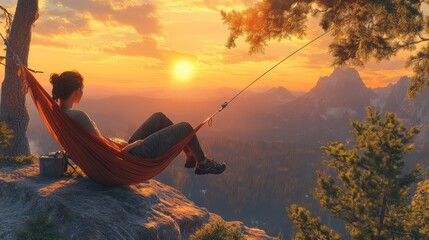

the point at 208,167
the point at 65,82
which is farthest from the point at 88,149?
the point at 208,167

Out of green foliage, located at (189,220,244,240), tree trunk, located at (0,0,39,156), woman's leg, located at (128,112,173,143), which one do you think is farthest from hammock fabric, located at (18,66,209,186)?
tree trunk, located at (0,0,39,156)

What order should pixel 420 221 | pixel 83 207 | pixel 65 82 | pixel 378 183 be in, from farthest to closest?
pixel 420 221
pixel 378 183
pixel 65 82
pixel 83 207

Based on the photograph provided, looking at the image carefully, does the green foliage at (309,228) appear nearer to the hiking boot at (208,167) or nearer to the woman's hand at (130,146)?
the hiking boot at (208,167)

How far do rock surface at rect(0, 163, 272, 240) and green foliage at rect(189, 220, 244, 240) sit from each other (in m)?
3.24

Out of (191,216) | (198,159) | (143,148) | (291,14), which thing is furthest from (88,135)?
(291,14)

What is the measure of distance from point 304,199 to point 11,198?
13498 cm

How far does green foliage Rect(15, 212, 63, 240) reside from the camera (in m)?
3.45

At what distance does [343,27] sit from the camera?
7.19 m

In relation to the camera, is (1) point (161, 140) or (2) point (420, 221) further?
(2) point (420, 221)

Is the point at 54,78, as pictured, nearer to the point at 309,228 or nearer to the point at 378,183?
the point at 309,228

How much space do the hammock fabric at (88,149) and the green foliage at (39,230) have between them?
28.9 inches

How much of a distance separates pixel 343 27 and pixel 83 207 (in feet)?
18.5

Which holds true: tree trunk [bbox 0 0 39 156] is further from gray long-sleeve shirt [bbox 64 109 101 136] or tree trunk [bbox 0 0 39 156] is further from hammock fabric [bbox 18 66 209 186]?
gray long-sleeve shirt [bbox 64 109 101 136]

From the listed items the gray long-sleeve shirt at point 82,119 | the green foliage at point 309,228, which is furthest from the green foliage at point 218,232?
the green foliage at point 309,228
